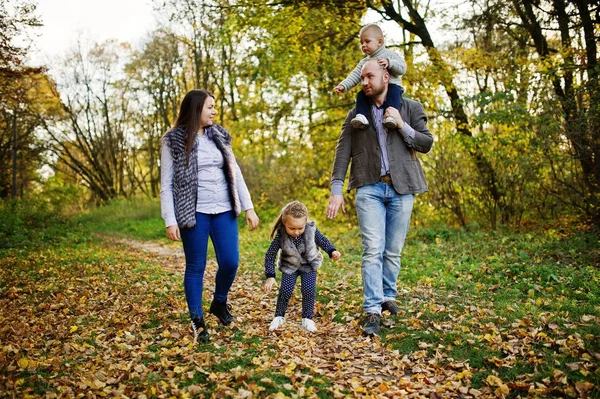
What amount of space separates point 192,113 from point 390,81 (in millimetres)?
1848

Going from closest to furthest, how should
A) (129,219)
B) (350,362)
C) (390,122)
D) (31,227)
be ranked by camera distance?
(350,362) → (390,122) → (31,227) → (129,219)

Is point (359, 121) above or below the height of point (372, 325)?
above

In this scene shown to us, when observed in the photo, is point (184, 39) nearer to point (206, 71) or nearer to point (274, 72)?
point (206, 71)

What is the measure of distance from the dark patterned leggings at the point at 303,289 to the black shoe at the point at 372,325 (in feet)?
1.74

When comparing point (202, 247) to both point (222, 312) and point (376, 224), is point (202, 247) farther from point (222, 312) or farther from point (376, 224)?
point (376, 224)

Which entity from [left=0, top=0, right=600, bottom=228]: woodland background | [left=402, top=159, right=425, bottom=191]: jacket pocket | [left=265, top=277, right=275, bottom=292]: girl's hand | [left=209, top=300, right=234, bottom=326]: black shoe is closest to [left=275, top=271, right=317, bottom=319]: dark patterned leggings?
[left=265, top=277, right=275, bottom=292]: girl's hand

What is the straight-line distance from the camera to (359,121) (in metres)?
4.39

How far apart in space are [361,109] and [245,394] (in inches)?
103

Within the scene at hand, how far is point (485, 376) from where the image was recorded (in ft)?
11.7

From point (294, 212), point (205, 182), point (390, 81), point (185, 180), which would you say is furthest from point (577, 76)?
point (185, 180)

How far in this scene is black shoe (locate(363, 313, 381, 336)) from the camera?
4.43 m

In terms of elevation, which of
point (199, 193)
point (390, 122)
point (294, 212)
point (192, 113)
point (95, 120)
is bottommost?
point (294, 212)

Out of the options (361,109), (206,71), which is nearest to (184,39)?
(206,71)

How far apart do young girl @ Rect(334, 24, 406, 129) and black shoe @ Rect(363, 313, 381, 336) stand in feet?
5.54
